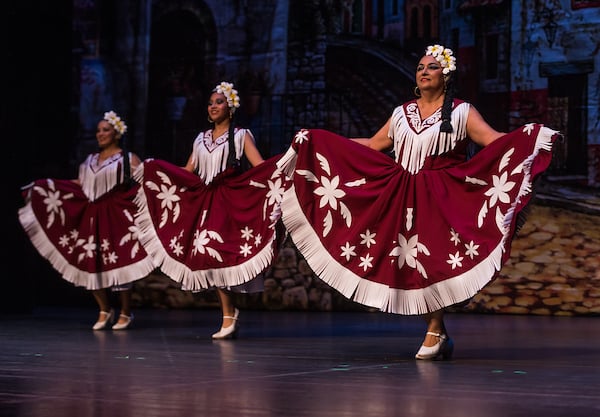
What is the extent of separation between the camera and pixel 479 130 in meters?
3.85

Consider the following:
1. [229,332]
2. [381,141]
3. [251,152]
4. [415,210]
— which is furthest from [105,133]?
[415,210]

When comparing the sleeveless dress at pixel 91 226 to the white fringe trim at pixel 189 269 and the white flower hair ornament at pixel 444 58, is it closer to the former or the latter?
the white fringe trim at pixel 189 269

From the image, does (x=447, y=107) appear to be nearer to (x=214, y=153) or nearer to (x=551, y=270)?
(x=214, y=153)

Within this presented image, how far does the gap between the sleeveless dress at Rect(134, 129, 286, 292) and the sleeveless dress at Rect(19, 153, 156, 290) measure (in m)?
0.35

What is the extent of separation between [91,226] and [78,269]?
27 cm

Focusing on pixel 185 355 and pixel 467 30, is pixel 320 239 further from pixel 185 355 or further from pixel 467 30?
pixel 467 30

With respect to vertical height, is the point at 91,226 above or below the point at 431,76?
below

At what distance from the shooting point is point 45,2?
8.30 m

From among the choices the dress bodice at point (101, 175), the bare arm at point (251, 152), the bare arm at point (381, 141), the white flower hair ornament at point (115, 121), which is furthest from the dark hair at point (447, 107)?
the white flower hair ornament at point (115, 121)

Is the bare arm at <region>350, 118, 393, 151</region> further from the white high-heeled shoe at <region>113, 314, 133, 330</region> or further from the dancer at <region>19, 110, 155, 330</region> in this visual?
the white high-heeled shoe at <region>113, 314, 133, 330</region>

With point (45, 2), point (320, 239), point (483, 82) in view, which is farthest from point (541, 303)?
point (45, 2)

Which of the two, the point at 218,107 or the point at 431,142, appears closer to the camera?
the point at 431,142

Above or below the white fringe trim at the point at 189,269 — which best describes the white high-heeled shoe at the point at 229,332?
below

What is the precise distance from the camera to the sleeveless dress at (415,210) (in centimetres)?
366
